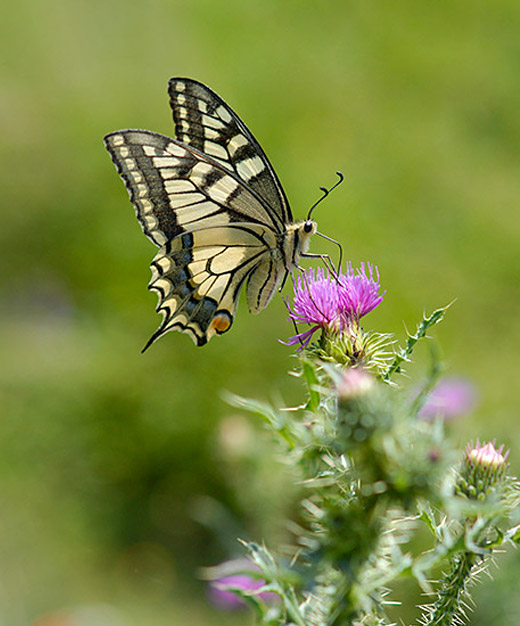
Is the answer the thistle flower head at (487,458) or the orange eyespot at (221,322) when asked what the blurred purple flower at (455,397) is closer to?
the orange eyespot at (221,322)

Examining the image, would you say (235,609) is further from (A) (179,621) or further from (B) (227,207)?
(B) (227,207)

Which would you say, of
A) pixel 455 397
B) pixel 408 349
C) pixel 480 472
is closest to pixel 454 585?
pixel 480 472

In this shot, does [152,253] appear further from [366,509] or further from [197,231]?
[366,509]

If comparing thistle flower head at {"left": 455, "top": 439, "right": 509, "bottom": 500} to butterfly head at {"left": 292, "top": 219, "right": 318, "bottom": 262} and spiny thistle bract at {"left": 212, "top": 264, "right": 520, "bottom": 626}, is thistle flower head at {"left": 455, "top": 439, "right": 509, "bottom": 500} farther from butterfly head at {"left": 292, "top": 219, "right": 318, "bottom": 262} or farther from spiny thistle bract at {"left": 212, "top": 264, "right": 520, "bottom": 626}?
butterfly head at {"left": 292, "top": 219, "right": 318, "bottom": 262}

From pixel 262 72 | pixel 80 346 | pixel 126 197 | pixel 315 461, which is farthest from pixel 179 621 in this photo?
pixel 262 72

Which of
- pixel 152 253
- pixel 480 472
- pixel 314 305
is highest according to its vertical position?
pixel 152 253

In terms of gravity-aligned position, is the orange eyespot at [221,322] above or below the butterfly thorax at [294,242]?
below

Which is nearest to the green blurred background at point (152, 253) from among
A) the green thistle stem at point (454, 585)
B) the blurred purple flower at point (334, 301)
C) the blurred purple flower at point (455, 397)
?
the blurred purple flower at point (455, 397)

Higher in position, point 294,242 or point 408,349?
point 294,242
